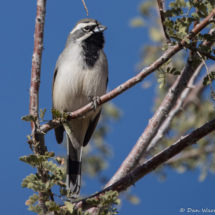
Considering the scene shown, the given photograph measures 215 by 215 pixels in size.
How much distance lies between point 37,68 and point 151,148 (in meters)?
2.51

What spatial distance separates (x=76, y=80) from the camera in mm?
5203

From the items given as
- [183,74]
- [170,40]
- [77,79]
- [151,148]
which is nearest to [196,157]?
[151,148]

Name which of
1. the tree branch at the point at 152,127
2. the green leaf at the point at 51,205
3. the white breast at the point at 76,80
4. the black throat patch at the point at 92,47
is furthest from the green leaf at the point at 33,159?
the black throat patch at the point at 92,47

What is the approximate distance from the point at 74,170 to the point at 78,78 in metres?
1.50

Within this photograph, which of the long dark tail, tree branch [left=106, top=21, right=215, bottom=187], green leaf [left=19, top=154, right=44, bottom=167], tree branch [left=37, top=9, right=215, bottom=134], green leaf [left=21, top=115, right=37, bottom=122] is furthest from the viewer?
the long dark tail

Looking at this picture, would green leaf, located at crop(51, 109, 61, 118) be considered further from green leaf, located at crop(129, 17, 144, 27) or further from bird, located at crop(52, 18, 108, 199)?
green leaf, located at crop(129, 17, 144, 27)

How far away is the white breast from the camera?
17.1ft

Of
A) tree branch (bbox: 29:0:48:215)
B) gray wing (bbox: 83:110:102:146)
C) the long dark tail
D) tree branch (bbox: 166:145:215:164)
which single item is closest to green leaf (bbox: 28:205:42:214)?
tree branch (bbox: 29:0:48:215)

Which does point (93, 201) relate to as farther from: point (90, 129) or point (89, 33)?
point (89, 33)

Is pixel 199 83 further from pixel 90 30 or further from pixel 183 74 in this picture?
pixel 90 30

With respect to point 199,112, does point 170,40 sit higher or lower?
lower

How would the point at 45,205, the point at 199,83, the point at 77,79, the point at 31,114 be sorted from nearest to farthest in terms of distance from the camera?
the point at 45,205
the point at 31,114
the point at 77,79
the point at 199,83

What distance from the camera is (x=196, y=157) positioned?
6.55 m

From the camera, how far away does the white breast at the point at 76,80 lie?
5.21 metres
